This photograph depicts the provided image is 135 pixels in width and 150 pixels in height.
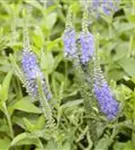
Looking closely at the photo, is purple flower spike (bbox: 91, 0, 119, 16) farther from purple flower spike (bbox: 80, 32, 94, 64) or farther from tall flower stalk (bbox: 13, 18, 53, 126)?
tall flower stalk (bbox: 13, 18, 53, 126)

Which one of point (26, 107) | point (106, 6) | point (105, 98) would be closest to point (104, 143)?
point (105, 98)

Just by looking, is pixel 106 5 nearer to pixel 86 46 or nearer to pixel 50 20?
pixel 50 20

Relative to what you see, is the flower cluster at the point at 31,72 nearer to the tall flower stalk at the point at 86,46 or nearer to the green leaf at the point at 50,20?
the tall flower stalk at the point at 86,46

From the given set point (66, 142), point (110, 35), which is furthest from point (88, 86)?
→ point (110, 35)

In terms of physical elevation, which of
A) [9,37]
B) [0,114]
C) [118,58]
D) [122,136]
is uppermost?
[9,37]

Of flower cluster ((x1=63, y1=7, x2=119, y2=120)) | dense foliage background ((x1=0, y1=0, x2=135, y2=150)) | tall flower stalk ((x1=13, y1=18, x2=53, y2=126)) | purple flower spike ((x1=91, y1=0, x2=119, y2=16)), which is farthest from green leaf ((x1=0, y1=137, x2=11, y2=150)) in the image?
purple flower spike ((x1=91, y1=0, x2=119, y2=16))

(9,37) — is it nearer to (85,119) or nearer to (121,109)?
(85,119)
